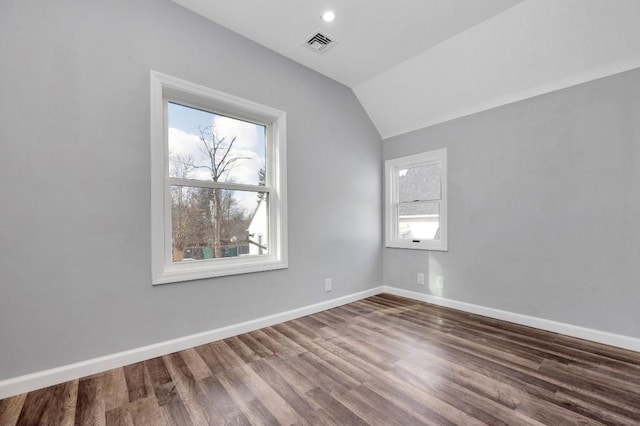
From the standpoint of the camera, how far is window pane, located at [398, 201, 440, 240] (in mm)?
3549

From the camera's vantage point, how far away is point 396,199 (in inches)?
158

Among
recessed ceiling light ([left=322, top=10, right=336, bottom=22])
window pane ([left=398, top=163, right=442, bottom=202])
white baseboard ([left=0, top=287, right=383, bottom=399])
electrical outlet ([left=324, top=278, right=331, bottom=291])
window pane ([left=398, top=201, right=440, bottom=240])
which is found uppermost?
recessed ceiling light ([left=322, top=10, right=336, bottom=22])

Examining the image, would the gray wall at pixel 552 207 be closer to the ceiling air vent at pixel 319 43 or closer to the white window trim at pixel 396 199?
the white window trim at pixel 396 199

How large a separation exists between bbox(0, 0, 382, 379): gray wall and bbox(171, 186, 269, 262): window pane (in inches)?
10.9

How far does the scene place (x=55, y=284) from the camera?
1.81 meters

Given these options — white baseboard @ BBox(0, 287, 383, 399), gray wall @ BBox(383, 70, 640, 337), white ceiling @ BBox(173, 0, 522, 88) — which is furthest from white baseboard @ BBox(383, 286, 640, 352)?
white ceiling @ BBox(173, 0, 522, 88)

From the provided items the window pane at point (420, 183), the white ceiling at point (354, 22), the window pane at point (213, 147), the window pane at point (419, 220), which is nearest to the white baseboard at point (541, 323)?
the window pane at point (419, 220)

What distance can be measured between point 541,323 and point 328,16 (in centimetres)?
344

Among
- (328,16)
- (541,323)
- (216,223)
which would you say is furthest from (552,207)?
(216,223)

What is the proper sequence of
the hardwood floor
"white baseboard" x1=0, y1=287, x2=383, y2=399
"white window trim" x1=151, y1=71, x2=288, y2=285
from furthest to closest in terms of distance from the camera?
"white window trim" x1=151, y1=71, x2=288, y2=285 < "white baseboard" x1=0, y1=287, x2=383, y2=399 < the hardwood floor

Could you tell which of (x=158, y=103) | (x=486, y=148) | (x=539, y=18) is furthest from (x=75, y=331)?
(x=539, y=18)

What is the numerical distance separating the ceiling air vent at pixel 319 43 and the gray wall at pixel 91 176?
0.52 metres

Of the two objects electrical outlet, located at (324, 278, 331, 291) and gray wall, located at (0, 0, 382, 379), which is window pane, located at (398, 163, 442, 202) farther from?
gray wall, located at (0, 0, 382, 379)

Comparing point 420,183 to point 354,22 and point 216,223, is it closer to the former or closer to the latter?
point 354,22
